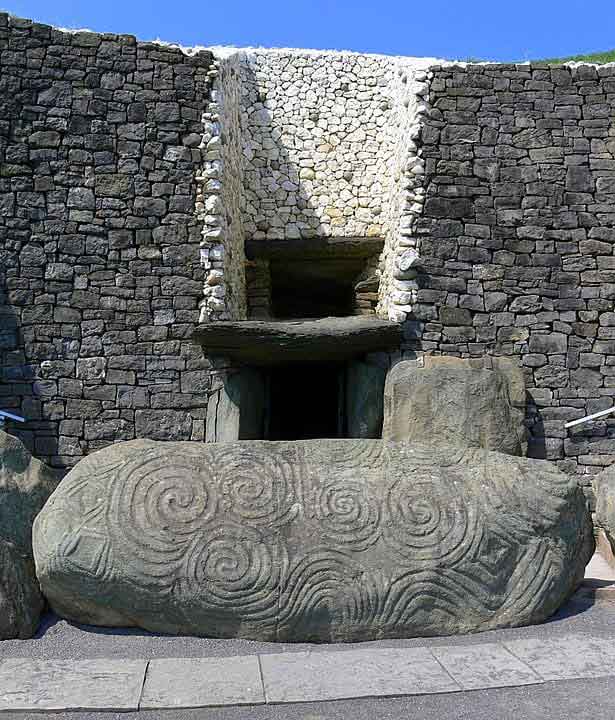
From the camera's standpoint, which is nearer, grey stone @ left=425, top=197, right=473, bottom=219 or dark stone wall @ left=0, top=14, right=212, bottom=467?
dark stone wall @ left=0, top=14, right=212, bottom=467

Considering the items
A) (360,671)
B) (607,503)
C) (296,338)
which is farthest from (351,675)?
(296,338)

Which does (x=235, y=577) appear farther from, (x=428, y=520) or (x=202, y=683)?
(x=428, y=520)

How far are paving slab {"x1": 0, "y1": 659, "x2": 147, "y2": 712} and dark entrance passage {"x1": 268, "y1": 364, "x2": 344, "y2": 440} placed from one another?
293 inches

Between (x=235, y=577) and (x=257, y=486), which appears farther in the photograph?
(x=257, y=486)

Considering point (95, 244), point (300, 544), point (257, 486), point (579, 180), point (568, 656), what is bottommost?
point (568, 656)

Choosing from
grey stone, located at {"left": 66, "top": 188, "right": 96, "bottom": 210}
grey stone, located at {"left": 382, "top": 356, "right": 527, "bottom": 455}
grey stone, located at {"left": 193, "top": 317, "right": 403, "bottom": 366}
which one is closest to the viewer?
grey stone, located at {"left": 382, "top": 356, "right": 527, "bottom": 455}

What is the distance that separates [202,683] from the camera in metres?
3.08

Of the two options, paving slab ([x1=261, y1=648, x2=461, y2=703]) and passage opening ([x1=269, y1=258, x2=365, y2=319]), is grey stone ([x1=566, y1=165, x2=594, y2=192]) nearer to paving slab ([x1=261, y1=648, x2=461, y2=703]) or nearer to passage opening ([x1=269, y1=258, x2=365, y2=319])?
passage opening ([x1=269, y1=258, x2=365, y2=319])

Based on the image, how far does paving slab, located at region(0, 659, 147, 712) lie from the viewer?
2.86 metres

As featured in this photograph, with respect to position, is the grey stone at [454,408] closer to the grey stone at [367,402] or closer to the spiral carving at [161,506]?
the grey stone at [367,402]

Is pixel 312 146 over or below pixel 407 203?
over

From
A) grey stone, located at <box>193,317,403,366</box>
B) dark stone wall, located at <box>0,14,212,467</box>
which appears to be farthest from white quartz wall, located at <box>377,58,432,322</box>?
dark stone wall, located at <box>0,14,212,467</box>

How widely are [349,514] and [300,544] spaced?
31cm

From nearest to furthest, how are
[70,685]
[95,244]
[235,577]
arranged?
[70,685] < [235,577] < [95,244]
